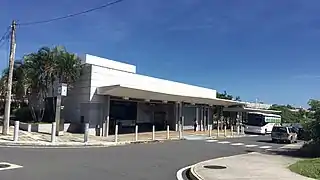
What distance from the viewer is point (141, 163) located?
573 inches

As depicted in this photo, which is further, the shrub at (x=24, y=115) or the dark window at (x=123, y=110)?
the dark window at (x=123, y=110)

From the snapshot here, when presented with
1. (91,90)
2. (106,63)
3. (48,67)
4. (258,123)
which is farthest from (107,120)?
(258,123)

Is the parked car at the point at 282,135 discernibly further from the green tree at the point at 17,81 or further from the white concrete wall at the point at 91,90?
the green tree at the point at 17,81

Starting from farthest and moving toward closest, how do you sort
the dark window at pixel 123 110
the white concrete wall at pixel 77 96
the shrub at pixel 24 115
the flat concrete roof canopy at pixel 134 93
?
the dark window at pixel 123 110
the shrub at pixel 24 115
the white concrete wall at pixel 77 96
the flat concrete roof canopy at pixel 134 93

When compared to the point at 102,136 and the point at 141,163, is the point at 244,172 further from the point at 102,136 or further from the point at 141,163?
the point at 102,136

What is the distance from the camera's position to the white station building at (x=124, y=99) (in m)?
30.6

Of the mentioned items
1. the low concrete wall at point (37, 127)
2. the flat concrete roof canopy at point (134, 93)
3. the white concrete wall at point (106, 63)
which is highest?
the white concrete wall at point (106, 63)

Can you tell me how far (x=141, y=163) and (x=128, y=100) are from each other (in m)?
20.6

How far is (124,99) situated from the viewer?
110 ft

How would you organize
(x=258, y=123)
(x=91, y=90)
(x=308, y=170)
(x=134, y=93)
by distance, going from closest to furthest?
(x=308, y=170)
(x=91, y=90)
(x=134, y=93)
(x=258, y=123)

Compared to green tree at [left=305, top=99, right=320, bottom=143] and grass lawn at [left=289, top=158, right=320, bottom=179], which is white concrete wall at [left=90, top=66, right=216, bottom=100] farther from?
grass lawn at [left=289, top=158, right=320, bottom=179]

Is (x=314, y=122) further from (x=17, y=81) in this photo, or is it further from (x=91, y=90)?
(x=17, y=81)

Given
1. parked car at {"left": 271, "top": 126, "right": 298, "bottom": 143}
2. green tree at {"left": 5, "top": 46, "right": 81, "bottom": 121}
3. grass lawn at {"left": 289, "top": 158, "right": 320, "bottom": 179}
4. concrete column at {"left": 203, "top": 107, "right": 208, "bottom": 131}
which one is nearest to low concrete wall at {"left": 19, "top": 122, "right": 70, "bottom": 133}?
green tree at {"left": 5, "top": 46, "right": 81, "bottom": 121}

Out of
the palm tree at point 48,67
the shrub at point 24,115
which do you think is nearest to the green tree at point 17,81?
the palm tree at point 48,67
